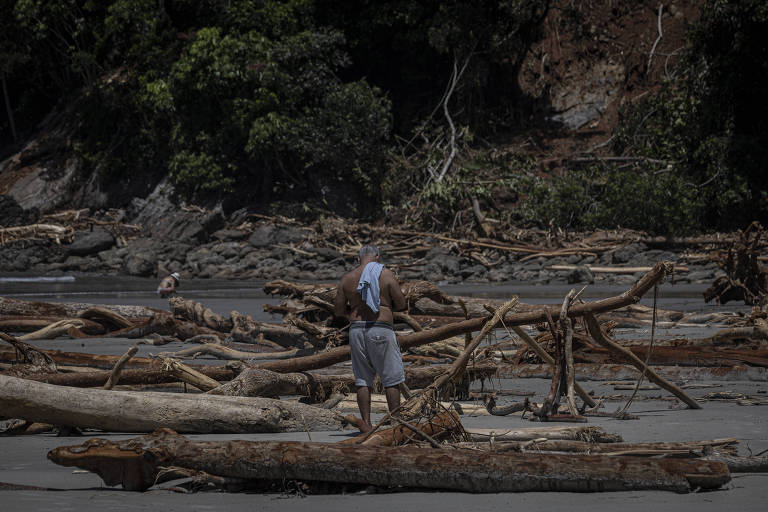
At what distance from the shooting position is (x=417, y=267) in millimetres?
27062

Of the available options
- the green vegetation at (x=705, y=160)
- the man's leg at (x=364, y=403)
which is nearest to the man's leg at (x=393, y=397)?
the man's leg at (x=364, y=403)

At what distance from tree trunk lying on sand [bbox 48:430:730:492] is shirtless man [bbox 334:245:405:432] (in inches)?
78.7

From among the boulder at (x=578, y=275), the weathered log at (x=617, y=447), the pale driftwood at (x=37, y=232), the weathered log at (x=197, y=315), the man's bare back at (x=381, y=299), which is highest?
the man's bare back at (x=381, y=299)

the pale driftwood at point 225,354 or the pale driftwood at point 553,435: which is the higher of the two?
the pale driftwood at point 553,435

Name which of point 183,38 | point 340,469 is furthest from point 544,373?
point 183,38

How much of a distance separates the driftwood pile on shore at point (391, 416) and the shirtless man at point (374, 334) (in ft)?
0.87

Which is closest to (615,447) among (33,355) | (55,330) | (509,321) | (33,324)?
(509,321)

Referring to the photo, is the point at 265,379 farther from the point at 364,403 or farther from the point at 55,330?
the point at 55,330

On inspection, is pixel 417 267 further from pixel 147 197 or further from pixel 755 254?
pixel 147 197

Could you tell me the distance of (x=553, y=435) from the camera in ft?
15.6

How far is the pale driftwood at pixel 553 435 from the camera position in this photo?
4.73 meters

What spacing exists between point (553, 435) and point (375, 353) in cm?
165

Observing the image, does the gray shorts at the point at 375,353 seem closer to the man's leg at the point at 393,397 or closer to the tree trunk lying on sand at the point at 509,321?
the man's leg at the point at 393,397

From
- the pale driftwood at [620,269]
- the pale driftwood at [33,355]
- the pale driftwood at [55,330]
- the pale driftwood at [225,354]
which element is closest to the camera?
the pale driftwood at [33,355]
